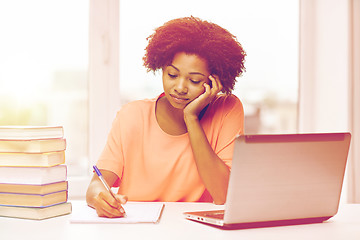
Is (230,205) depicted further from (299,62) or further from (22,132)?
(299,62)

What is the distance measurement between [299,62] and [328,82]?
240 millimetres

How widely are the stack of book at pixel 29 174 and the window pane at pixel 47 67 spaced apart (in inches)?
59.2

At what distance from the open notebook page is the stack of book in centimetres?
7

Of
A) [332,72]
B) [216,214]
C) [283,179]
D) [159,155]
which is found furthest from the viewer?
[332,72]

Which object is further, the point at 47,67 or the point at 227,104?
the point at 47,67

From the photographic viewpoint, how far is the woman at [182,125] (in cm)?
169

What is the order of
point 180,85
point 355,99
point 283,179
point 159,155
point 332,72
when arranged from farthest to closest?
point 332,72
point 355,99
point 159,155
point 180,85
point 283,179

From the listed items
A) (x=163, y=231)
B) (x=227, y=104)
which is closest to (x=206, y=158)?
(x=227, y=104)

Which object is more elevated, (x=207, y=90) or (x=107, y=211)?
(x=207, y=90)

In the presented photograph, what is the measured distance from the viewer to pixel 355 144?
279cm

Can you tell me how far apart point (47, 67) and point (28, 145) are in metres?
1.59

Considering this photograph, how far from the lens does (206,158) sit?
1677 mm

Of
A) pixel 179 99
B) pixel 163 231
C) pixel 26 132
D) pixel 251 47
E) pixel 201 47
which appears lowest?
pixel 163 231

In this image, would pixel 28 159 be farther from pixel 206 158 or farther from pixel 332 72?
pixel 332 72
